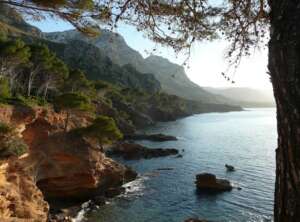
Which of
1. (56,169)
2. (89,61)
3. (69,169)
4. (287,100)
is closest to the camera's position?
(287,100)

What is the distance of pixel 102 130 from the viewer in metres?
31.9

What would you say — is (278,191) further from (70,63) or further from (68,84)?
(70,63)

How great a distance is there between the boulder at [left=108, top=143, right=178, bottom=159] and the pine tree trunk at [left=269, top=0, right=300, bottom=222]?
1763 inches

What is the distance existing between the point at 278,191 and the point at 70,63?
12014 cm

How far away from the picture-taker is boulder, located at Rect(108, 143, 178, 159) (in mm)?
47619

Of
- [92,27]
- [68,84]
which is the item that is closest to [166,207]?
[92,27]

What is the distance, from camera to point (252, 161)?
45094mm

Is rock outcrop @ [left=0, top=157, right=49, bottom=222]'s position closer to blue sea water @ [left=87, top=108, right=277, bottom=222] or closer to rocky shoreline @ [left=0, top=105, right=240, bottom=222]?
rocky shoreline @ [left=0, top=105, right=240, bottom=222]

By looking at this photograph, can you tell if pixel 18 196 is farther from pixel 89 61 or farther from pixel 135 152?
pixel 89 61

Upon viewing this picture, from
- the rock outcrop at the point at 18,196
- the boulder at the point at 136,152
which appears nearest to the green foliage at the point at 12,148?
the rock outcrop at the point at 18,196

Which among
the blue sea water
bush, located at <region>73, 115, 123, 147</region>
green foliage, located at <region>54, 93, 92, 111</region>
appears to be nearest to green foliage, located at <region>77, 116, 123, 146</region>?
bush, located at <region>73, 115, 123, 147</region>

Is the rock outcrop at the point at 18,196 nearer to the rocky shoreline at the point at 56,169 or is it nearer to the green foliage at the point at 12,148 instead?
the rocky shoreline at the point at 56,169

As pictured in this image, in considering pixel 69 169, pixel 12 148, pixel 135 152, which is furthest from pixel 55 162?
pixel 135 152

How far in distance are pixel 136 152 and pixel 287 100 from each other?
4661 cm
